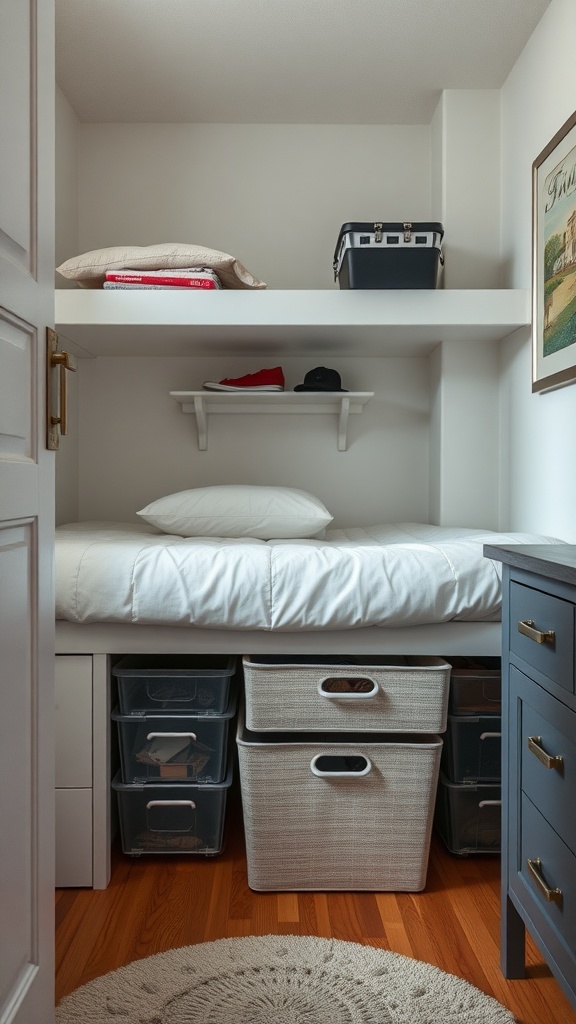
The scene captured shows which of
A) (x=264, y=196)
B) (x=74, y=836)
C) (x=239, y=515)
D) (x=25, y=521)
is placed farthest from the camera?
→ (x=264, y=196)

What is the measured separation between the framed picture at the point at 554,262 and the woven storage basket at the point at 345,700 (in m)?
0.81

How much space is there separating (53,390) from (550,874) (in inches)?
41.2

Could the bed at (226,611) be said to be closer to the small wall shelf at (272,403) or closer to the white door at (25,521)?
the white door at (25,521)

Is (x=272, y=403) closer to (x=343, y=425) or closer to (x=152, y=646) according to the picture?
(x=343, y=425)

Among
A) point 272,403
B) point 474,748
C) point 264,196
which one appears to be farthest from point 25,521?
point 264,196

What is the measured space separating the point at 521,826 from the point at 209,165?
2.42 meters

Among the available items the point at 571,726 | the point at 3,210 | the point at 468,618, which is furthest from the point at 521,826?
the point at 3,210

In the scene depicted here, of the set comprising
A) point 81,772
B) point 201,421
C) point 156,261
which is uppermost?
point 156,261

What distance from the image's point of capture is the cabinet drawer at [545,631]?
3.64 feet

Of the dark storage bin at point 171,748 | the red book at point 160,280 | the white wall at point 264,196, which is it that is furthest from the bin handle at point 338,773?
the white wall at point 264,196

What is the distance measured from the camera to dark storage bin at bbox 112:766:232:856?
5.96ft

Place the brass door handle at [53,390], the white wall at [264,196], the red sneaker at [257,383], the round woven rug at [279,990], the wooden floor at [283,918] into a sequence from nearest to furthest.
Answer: the brass door handle at [53,390] → the round woven rug at [279,990] → the wooden floor at [283,918] → the red sneaker at [257,383] → the white wall at [264,196]

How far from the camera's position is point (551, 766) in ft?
3.78

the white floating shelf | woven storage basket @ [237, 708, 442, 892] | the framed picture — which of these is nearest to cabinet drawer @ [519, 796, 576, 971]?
woven storage basket @ [237, 708, 442, 892]
